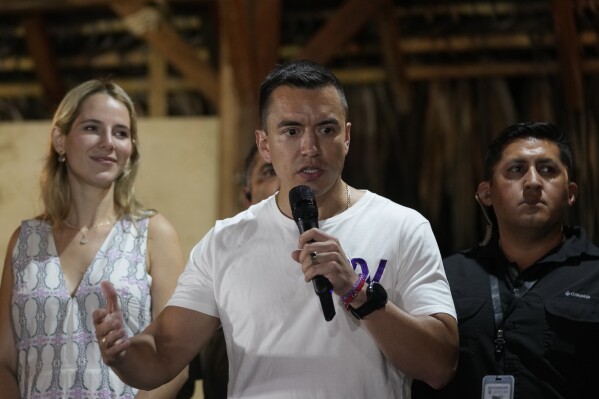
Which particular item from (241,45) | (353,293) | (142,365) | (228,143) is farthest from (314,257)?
(228,143)

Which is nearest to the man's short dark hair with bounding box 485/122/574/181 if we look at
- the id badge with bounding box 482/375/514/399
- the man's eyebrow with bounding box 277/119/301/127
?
the id badge with bounding box 482/375/514/399

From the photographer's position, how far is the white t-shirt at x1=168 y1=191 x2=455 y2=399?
7.13ft

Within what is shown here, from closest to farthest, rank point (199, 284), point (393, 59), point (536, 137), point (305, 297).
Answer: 1. point (305, 297)
2. point (199, 284)
3. point (536, 137)
4. point (393, 59)

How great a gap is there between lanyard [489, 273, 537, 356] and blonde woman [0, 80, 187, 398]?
3.17 ft

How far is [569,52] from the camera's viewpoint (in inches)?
209

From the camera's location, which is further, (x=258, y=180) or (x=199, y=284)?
(x=258, y=180)

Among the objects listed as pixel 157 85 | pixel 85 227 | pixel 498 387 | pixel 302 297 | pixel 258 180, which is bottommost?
pixel 498 387

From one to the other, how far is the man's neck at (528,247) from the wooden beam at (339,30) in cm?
264

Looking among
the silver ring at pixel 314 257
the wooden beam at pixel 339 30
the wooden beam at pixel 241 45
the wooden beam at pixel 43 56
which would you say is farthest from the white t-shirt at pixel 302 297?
the wooden beam at pixel 43 56

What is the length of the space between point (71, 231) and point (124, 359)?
87cm

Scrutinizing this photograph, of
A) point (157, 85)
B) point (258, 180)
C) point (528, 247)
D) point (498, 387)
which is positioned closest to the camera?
point (498, 387)

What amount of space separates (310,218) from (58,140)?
1.29 meters

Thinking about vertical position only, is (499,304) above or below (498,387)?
above

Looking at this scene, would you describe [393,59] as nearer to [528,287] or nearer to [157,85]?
[157,85]
